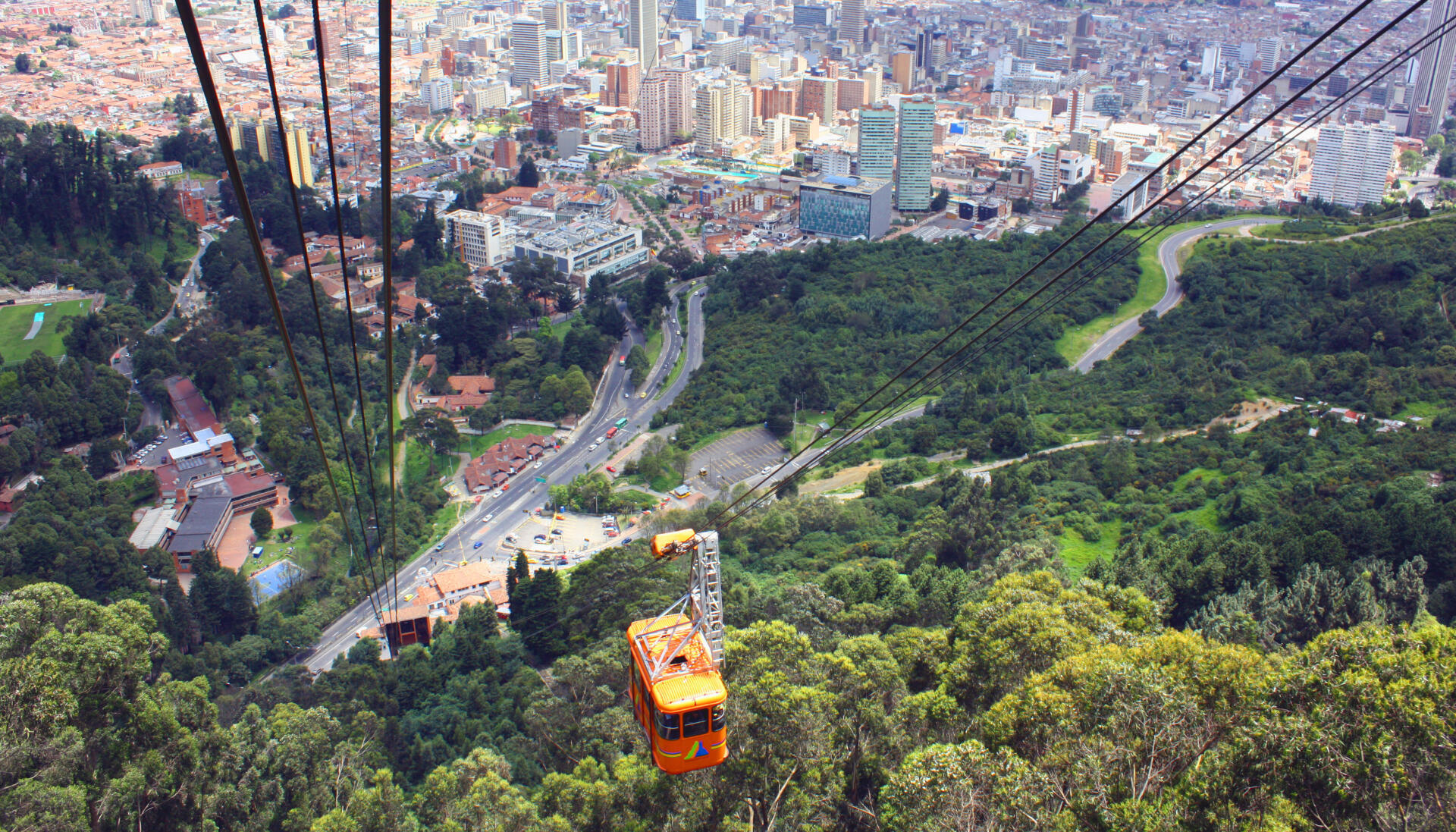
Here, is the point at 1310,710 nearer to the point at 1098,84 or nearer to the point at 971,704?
the point at 971,704

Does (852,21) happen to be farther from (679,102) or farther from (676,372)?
(676,372)

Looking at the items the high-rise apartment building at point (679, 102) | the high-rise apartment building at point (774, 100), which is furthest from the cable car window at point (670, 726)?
the high-rise apartment building at point (774, 100)

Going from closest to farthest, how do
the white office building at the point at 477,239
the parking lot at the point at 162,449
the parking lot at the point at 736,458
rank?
the parking lot at the point at 736,458 < the parking lot at the point at 162,449 < the white office building at the point at 477,239

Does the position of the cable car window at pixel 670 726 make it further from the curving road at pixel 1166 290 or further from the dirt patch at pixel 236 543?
the curving road at pixel 1166 290

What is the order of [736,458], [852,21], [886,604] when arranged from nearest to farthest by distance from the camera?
[886,604] → [736,458] → [852,21]

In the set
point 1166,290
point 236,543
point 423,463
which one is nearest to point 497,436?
point 423,463

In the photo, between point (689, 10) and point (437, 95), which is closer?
point (437, 95)
